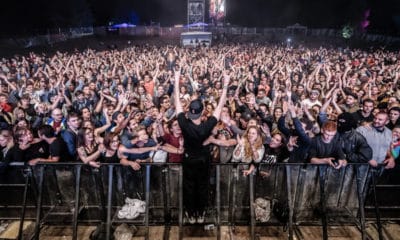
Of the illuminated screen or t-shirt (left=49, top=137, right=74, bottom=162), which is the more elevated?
the illuminated screen

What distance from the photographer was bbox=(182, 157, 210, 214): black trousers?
4289 mm

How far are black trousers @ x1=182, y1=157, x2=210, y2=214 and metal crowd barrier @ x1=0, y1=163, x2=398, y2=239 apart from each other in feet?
0.60

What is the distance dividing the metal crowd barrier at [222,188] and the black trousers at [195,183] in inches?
7.1

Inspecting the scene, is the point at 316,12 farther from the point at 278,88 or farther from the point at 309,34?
the point at 278,88

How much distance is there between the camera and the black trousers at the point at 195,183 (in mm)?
4289

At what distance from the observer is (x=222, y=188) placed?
4961 mm

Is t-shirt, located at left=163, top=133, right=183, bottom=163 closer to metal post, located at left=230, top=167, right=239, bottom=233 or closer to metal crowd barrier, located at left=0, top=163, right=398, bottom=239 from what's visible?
metal crowd barrier, located at left=0, top=163, right=398, bottom=239

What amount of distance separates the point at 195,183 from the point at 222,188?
2.34 feet

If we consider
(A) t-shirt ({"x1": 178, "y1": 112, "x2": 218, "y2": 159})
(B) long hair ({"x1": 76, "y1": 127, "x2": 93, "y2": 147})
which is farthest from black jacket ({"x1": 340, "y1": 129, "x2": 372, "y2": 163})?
(B) long hair ({"x1": 76, "y1": 127, "x2": 93, "y2": 147})

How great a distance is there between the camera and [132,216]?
4773 mm

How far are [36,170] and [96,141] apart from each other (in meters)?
1.09

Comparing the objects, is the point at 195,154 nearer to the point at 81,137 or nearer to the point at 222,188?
the point at 222,188

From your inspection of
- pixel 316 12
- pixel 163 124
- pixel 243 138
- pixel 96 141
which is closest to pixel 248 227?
pixel 243 138

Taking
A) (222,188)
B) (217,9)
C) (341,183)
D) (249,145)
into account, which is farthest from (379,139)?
(217,9)
